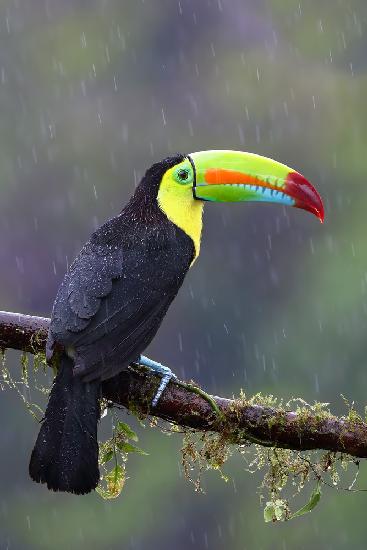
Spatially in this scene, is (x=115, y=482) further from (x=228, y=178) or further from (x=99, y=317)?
(x=228, y=178)

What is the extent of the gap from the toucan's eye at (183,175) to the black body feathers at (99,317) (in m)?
0.11

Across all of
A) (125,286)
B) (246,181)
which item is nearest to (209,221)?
(246,181)

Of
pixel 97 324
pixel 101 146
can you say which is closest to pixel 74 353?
pixel 97 324

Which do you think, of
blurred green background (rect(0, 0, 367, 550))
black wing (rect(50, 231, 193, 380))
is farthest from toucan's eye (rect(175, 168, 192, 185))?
blurred green background (rect(0, 0, 367, 550))

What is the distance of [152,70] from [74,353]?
22.4 meters

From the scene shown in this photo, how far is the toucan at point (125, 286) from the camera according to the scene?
3514mm

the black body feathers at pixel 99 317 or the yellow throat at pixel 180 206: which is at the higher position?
the yellow throat at pixel 180 206

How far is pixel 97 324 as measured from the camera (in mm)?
3650

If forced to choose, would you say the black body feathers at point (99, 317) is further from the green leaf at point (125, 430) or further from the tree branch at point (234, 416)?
the green leaf at point (125, 430)

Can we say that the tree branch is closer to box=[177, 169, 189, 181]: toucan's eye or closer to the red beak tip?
box=[177, 169, 189, 181]: toucan's eye

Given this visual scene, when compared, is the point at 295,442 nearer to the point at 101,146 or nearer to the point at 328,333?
the point at 328,333

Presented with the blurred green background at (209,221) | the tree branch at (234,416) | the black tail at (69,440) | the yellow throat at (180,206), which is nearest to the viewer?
the tree branch at (234,416)

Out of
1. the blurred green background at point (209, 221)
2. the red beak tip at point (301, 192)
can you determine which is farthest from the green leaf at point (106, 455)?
the blurred green background at point (209, 221)

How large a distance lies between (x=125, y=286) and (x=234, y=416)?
23.2 inches
